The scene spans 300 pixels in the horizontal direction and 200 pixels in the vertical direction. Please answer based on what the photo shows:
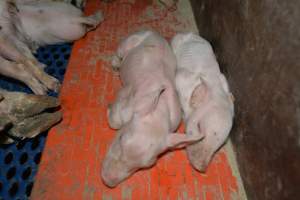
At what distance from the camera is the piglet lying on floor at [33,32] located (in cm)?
296

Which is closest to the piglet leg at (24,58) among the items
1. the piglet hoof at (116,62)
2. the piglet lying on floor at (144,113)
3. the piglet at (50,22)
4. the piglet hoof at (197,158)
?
the piglet at (50,22)

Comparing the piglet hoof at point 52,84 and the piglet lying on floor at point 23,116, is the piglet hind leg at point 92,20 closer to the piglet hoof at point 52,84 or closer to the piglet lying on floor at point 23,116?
the piglet hoof at point 52,84

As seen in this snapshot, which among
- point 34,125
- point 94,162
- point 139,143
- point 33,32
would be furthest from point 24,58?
point 139,143

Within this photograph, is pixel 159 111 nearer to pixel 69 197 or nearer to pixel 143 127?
pixel 143 127

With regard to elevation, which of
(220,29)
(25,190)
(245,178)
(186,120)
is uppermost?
(220,29)

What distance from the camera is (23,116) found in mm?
2459

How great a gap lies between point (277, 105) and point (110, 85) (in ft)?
5.50

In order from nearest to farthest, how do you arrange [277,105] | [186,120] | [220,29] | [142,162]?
[277,105] → [142,162] → [186,120] → [220,29]

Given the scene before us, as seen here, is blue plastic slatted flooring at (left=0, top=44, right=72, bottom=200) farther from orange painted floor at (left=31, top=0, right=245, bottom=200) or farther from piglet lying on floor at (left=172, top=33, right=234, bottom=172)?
piglet lying on floor at (left=172, top=33, right=234, bottom=172)

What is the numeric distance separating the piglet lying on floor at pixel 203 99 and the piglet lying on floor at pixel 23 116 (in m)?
1.10

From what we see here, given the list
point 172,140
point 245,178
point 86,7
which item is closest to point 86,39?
point 86,7

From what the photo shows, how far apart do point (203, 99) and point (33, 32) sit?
1.95 metres

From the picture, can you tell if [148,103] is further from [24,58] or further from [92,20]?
[92,20]

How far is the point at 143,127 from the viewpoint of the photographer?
2.25 m
